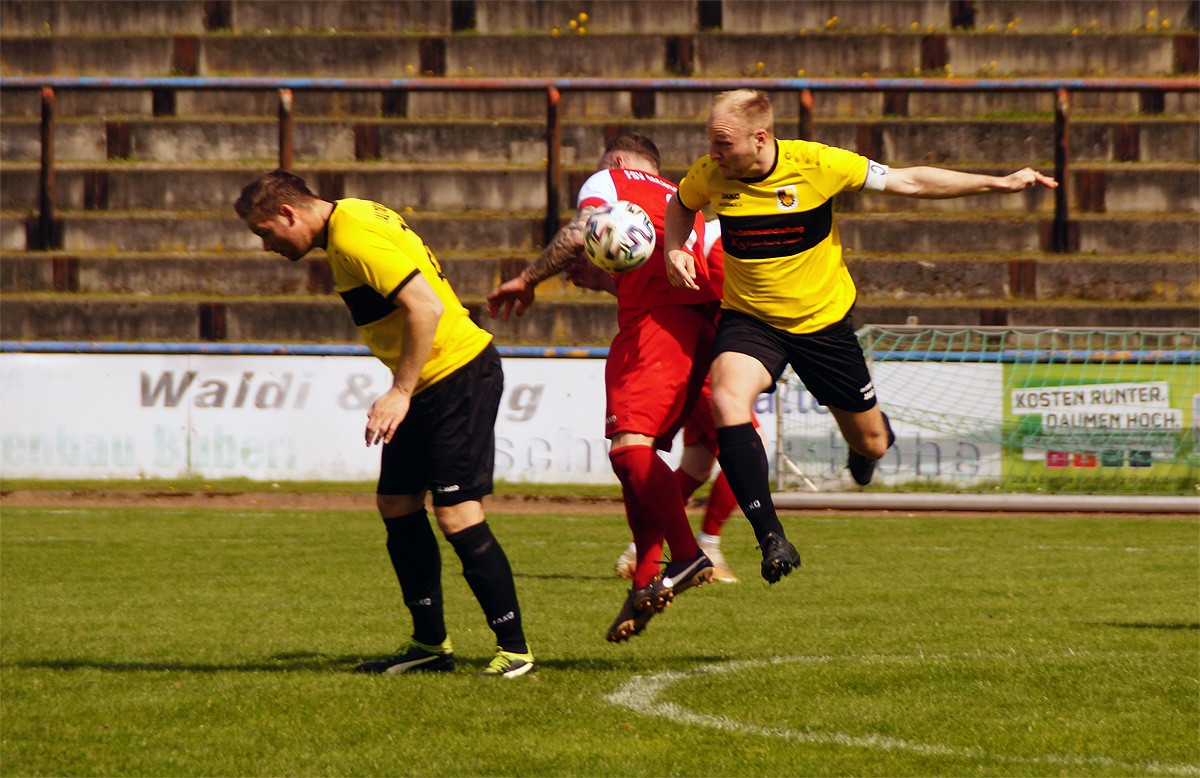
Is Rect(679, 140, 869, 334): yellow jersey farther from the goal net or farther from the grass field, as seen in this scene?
the goal net

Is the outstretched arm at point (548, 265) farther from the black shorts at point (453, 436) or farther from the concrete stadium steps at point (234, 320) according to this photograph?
the concrete stadium steps at point (234, 320)

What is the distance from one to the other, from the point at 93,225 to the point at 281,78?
4.02 meters

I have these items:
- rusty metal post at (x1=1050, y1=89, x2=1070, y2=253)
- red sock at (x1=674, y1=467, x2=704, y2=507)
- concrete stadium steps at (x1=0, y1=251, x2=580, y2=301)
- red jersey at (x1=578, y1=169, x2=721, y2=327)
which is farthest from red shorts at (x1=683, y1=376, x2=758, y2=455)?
concrete stadium steps at (x1=0, y1=251, x2=580, y2=301)

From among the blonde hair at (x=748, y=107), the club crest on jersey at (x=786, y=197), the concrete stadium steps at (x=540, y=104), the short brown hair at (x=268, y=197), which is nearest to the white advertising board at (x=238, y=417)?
the concrete stadium steps at (x=540, y=104)

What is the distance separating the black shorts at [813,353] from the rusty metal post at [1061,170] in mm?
13146

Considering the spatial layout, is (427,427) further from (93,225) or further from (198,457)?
(93,225)

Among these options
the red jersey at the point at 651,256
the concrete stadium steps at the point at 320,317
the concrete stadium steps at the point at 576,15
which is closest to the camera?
the red jersey at the point at 651,256

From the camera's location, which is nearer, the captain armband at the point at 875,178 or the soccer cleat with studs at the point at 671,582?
the soccer cleat with studs at the point at 671,582

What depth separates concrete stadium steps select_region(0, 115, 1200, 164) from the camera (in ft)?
69.4

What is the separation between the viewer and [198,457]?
51.9 ft

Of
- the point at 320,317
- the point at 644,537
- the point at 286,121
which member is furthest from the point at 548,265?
the point at 286,121

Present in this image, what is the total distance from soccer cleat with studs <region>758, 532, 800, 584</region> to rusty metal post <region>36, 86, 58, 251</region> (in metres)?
16.8

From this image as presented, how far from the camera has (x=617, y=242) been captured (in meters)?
6.55

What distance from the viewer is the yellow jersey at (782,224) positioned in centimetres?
621
